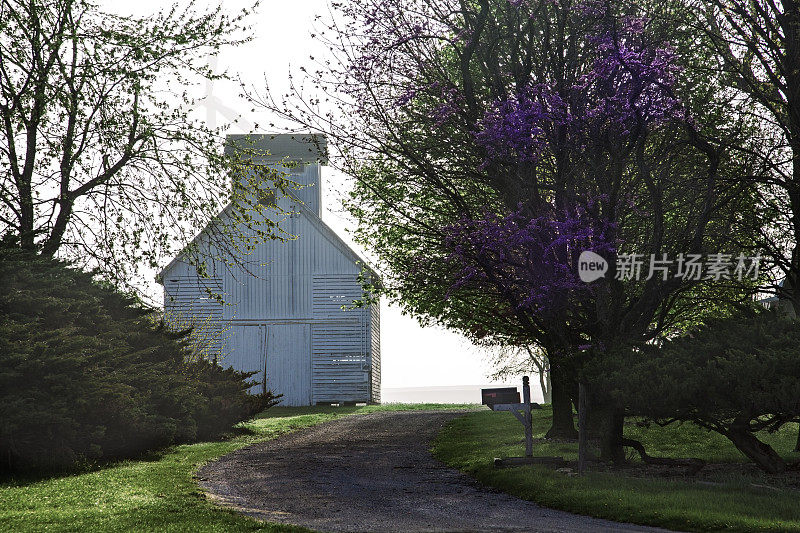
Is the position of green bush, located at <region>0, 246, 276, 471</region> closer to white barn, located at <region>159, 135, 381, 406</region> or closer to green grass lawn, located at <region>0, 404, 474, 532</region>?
green grass lawn, located at <region>0, 404, 474, 532</region>

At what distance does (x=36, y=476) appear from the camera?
1487cm

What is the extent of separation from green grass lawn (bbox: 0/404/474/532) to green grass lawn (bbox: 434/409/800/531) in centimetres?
447

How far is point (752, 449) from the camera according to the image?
14.1 metres

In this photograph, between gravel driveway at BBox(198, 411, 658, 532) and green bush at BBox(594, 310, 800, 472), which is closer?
gravel driveway at BBox(198, 411, 658, 532)

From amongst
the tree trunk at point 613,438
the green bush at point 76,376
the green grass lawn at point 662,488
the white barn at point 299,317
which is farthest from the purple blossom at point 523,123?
the white barn at point 299,317

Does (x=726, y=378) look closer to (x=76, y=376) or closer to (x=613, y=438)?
Result: (x=613, y=438)

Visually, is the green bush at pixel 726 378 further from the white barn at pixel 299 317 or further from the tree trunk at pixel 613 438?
the white barn at pixel 299 317

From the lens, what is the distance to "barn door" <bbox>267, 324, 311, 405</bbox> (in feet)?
127

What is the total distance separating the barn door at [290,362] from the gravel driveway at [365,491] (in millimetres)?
16608

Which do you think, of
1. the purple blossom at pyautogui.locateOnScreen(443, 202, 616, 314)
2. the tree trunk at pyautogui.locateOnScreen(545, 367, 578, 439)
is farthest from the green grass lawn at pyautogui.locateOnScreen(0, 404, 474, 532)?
the tree trunk at pyautogui.locateOnScreen(545, 367, 578, 439)

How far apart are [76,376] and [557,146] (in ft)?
34.4

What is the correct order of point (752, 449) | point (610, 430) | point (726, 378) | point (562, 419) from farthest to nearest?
point (562, 419) < point (610, 430) < point (752, 449) < point (726, 378)

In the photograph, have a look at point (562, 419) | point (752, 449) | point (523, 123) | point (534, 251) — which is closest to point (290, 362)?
point (562, 419)

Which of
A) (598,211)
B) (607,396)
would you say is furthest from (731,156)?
(607,396)
